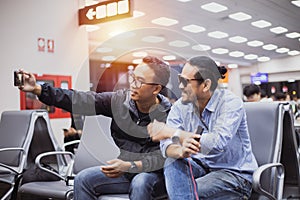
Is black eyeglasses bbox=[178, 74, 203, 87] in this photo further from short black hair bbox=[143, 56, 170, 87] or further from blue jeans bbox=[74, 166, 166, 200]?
blue jeans bbox=[74, 166, 166, 200]

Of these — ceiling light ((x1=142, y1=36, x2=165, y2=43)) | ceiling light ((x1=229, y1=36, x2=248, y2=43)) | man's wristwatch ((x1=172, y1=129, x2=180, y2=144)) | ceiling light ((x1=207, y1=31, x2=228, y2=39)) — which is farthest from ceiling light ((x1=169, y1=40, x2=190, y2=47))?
ceiling light ((x1=207, y1=31, x2=228, y2=39))

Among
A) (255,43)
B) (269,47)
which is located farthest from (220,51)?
(269,47)

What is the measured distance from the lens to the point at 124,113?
181 cm

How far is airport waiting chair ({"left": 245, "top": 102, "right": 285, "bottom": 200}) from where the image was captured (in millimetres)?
1812

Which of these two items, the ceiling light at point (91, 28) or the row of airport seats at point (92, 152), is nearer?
the row of airport seats at point (92, 152)

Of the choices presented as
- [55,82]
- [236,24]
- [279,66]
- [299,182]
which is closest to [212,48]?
[236,24]

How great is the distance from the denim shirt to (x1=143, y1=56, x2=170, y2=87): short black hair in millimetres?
123

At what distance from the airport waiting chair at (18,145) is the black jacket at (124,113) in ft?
3.21

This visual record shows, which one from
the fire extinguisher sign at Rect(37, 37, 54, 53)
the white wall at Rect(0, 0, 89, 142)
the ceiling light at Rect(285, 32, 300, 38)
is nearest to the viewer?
the white wall at Rect(0, 0, 89, 142)

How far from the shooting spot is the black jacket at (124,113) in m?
1.76

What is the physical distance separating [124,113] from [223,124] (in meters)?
0.51

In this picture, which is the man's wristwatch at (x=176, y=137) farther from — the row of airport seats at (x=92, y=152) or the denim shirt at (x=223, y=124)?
the row of airport seats at (x=92, y=152)

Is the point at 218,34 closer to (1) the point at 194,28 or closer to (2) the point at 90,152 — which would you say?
(1) the point at 194,28

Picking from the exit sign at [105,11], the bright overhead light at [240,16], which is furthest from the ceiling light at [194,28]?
the exit sign at [105,11]
